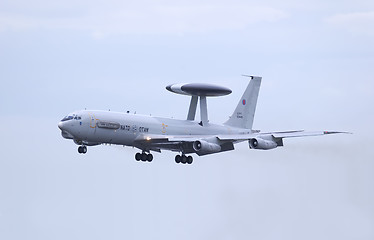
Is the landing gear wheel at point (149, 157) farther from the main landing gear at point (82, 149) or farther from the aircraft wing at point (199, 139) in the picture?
the main landing gear at point (82, 149)

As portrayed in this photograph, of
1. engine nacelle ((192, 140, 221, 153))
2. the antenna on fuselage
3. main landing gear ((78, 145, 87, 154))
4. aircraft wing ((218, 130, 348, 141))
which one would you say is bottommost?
main landing gear ((78, 145, 87, 154))

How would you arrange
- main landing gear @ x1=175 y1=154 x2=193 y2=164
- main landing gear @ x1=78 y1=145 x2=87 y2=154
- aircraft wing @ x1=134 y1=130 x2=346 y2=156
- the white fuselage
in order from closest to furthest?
the white fuselage
main landing gear @ x1=78 y1=145 x2=87 y2=154
aircraft wing @ x1=134 y1=130 x2=346 y2=156
main landing gear @ x1=175 y1=154 x2=193 y2=164

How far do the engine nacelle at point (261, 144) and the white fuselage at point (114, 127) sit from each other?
782 cm

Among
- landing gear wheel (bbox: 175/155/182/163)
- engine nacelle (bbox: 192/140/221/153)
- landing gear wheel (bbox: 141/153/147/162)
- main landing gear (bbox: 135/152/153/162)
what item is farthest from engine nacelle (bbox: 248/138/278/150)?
landing gear wheel (bbox: 141/153/147/162)

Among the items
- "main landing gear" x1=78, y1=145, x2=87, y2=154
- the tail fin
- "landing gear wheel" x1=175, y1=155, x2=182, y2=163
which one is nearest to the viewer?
"main landing gear" x1=78, y1=145, x2=87, y2=154

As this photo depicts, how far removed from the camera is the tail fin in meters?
130

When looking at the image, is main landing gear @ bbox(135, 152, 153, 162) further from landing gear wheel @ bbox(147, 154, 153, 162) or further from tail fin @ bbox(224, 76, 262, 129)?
tail fin @ bbox(224, 76, 262, 129)

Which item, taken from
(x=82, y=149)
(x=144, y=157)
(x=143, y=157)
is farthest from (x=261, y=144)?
(x=82, y=149)

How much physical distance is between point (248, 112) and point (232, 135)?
10.5m

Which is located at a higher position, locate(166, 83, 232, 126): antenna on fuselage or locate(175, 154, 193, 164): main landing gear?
locate(166, 83, 232, 126): antenna on fuselage

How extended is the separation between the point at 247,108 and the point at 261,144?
44.8ft

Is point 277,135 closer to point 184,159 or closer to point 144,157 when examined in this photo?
point 184,159

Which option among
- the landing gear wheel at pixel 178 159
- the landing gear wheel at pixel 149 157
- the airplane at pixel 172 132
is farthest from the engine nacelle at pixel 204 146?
the landing gear wheel at pixel 149 157

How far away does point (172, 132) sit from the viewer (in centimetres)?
12031
